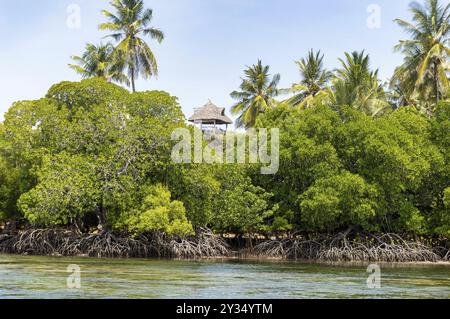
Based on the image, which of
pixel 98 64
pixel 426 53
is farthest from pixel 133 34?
pixel 426 53

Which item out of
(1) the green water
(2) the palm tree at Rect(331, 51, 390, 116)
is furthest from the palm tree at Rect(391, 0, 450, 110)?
(1) the green water

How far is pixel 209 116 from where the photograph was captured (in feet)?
175

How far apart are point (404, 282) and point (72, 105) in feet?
63.3

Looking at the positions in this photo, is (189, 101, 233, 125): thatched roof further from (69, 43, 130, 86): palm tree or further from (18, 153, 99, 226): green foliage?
(18, 153, 99, 226): green foliage

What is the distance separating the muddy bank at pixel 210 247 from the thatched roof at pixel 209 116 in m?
20.6

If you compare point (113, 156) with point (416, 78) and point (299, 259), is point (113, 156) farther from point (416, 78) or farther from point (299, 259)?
point (416, 78)

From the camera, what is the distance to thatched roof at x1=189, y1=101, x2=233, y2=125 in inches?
2105

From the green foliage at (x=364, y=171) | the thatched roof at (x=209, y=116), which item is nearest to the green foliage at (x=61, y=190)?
the green foliage at (x=364, y=171)

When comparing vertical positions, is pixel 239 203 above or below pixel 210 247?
above

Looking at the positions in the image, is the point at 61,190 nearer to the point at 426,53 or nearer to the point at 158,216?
the point at 158,216

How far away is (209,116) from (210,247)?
2204 centimetres

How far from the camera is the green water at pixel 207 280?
17.2 meters
